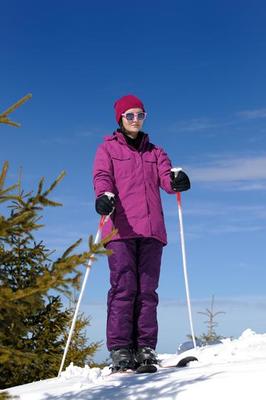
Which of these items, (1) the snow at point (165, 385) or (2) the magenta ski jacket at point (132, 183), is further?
(2) the magenta ski jacket at point (132, 183)

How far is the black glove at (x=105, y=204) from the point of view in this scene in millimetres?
6266

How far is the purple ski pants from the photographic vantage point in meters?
6.48

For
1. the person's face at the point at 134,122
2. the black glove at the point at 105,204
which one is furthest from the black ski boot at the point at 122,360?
the person's face at the point at 134,122

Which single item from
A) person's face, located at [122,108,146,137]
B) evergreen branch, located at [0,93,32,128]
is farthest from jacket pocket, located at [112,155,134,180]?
evergreen branch, located at [0,93,32,128]

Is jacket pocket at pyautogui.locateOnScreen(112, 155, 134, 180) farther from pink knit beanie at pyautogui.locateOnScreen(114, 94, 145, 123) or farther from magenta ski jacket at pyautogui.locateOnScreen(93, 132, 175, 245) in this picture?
pink knit beanie at pyautogui.locateOnScreen(114, 94, 145, 123)

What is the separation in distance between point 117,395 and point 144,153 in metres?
3.24

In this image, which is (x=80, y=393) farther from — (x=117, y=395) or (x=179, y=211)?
(x=179, y=211)

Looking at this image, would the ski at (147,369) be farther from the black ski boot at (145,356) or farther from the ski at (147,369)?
the black ski boot at (145,356)

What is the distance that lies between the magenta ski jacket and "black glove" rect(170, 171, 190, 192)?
0.28ft

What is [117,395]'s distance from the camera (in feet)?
14.9

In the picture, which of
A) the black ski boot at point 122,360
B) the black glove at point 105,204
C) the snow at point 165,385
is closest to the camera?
the snow at point 165,385

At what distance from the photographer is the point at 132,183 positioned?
669 centimetres

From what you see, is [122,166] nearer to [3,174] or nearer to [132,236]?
[132,236]

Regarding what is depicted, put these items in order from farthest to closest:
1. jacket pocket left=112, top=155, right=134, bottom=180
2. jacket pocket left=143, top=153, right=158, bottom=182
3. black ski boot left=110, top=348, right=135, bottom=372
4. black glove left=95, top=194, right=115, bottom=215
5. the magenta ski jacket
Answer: jacket pocket left=143, top=153, right=158, bottom=182 < jacket pocket left=112, top=155, right=134, bottom=180 < the magenta ski jacket < black ski boot left=110, top=348, right=135, bottom=372 < black glove left=95, top=194, right=115, bottom=215
